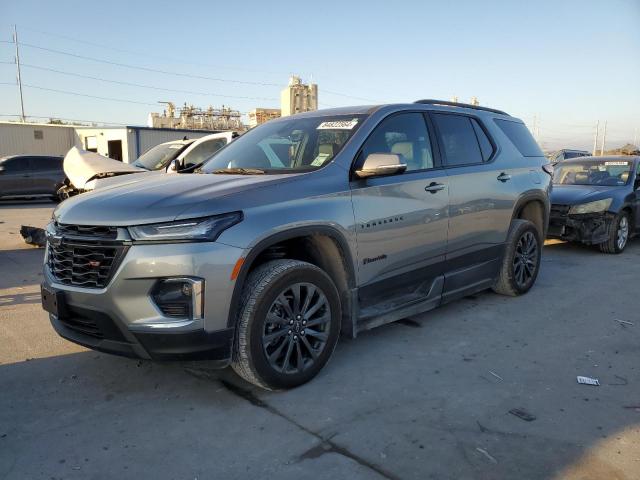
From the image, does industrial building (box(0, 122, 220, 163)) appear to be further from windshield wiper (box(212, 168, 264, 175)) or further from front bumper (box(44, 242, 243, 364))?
front bumper (box(44, 242, 243, 364))

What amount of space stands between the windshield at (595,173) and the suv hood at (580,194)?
319 mm

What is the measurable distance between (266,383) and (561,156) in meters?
22.7

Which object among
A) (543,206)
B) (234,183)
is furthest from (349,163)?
(543,206)

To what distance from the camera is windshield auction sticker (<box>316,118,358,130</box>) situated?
410cm

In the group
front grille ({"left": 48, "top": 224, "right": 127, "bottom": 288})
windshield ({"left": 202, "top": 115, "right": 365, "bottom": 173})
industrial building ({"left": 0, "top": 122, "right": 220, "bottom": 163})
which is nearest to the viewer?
front grille ({"left": 48, "top": 224, "right": 127, "bottom": 288})

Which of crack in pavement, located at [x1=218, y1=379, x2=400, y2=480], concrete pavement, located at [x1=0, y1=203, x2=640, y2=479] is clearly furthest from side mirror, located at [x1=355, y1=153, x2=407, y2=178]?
crack in pavement, located at [x1=218, y1=379, x2=400, y2=480]

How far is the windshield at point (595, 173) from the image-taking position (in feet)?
29.4

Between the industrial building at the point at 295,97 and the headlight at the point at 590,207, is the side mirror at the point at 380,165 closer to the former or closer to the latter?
the headlight at the point at 590,207

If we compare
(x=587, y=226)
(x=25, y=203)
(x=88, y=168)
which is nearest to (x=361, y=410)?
(x=587, y=226)

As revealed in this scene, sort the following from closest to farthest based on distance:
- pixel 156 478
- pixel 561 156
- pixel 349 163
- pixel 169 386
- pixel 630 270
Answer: pixel 156 478 < pixel 169 386 < pixel 349 163 < pixel 630 270 < pixel 561 156

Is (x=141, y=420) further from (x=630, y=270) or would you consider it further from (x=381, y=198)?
(x=630, y=270)

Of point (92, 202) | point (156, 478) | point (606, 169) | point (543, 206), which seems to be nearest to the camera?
point (156, 478)

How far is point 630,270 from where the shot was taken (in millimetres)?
7230

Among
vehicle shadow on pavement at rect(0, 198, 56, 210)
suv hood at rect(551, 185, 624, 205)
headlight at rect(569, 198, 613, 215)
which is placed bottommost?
vehicle shadow on pavement at rect(0, 198, 56, 210)
